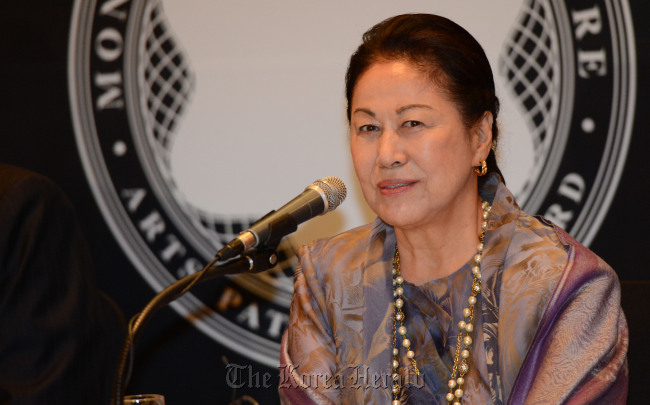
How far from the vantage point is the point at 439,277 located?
2156mm

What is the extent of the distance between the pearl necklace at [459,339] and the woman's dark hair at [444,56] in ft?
1.05

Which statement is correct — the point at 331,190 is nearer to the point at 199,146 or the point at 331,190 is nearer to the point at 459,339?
the point at 459,339

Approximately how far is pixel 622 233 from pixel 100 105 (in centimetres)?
191

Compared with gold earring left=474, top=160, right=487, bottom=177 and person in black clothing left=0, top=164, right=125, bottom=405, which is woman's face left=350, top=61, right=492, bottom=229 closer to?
gold earring left=474, top=160, right=487, bottom=177

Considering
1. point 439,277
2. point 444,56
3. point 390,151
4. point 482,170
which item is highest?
point 444,56

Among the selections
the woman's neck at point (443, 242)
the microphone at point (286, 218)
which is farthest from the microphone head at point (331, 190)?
the woman's neck at point (443, 242)

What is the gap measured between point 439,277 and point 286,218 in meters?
0.66

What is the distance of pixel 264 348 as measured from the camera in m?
2.82

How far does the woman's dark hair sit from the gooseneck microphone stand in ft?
2.11

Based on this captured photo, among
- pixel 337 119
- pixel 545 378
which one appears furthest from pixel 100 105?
pixel 545 378

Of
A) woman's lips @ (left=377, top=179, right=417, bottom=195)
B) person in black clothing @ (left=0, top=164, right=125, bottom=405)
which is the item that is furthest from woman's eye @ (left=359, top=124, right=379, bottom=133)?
person in black clothing @ (left=0, top=164, right=125, bottom=405)

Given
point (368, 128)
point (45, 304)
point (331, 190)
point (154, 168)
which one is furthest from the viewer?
point (154, 168)

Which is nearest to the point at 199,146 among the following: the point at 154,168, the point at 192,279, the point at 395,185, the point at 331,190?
the point at 154,168

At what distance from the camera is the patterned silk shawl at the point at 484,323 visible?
1.83 metres
